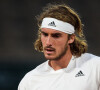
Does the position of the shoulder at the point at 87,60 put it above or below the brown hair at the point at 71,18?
below

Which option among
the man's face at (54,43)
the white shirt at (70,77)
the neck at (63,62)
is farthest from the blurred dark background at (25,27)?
the man's face at (54,43)

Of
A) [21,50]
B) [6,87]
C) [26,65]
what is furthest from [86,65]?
[21,50]

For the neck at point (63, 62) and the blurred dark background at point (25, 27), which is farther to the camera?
the blurred dark background at point (25, 27)

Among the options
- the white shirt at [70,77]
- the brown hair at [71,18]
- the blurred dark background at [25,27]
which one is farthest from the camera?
the blurred dark background at [25,27]

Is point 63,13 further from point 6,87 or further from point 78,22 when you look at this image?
point 6,87

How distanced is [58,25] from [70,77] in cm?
63

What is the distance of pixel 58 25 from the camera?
4.96 meters

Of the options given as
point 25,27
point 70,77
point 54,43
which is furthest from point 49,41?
point 25,27

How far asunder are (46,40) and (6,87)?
6.92 metres

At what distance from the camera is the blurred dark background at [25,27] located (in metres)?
13.5

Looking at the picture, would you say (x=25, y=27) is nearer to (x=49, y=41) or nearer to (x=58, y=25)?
(x=58, y=25)

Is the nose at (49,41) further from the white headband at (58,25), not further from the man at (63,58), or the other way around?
the white headband at (58,25)

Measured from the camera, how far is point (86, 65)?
4965 millimetres

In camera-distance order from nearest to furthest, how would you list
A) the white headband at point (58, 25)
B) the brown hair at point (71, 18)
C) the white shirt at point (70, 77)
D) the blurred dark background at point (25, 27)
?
the white shirt at point (70, 77), the white headband at point (58, 25), the brown hair at point (71, 18), the blurred dark background at point (25, 27)
